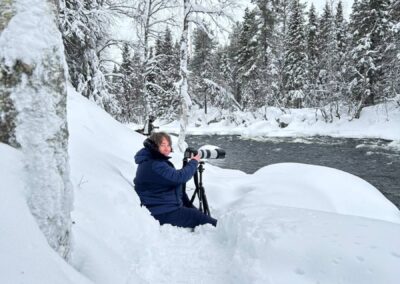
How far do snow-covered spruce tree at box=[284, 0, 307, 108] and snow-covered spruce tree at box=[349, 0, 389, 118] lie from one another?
6914 mm

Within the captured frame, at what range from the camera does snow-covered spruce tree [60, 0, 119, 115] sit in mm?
11836

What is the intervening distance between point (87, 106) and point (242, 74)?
3097 centimetres

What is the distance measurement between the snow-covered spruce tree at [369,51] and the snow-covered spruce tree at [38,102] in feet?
93.3

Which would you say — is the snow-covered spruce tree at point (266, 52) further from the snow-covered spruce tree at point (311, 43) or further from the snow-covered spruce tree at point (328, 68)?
the snow-covered spruce tree at point (328, 68)

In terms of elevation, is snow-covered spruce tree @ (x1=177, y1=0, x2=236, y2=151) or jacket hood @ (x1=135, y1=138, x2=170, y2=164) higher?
snow-covered spruce tree @ (x1=177, y1=0, x2=236, y2=151)

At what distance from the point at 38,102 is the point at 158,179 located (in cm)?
249

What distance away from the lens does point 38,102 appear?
82.7 inches

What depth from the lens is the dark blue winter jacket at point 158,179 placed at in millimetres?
4391

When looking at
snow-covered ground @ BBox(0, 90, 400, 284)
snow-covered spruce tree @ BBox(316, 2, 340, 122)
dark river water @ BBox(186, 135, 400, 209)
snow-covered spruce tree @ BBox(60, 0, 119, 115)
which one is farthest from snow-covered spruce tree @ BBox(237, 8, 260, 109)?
snow-covered ground @ BBox(0, 90, 400, 284)

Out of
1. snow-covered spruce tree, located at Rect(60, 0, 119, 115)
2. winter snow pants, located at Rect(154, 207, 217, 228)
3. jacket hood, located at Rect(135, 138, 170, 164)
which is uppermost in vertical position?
snow-covered spruce tree, located at Rect(60, 0, 119, 115)

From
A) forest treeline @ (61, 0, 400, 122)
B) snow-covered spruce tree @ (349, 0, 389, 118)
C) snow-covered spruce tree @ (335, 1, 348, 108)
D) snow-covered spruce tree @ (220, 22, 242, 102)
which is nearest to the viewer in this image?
forest treeline @ (61, 0, 400, 122)

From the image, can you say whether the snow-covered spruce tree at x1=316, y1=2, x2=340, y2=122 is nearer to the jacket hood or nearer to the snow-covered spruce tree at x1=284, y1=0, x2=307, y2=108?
the snow-covered spruce tree at x1=284, y1=0, x2=307, y2=108

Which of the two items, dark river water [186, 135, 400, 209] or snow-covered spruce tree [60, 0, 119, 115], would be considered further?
snow-covered spruce tree [60, 0, 119, 115]

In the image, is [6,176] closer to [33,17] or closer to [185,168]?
[33,17]
